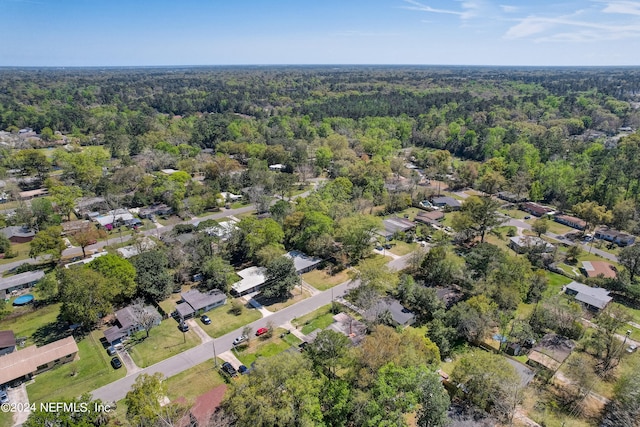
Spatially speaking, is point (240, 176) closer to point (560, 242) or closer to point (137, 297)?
point (137, 297)

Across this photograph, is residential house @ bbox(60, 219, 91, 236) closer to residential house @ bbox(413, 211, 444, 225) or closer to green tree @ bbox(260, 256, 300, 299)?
green tree @ bbox(260, 256, 300, 299)

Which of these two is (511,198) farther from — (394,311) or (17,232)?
(17,232)

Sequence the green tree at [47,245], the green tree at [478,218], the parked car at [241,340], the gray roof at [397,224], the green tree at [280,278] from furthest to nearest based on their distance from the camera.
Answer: the gray roof at [397,224]
the green tree at [478,218]
the green tree at [47,245]
the green tree at [280,278]
the parked car at [241,340]

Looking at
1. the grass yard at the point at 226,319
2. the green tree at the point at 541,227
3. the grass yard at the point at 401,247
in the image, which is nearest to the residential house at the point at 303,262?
the grass yard at the point at 226,319

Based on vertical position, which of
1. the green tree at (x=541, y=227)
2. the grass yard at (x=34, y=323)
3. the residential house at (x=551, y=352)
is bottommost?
the grass yard at (x=34, y=323)

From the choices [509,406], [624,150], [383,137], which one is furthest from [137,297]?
[624,150]

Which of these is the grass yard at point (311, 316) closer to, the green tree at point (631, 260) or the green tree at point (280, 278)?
the green tree at point (280, 278)
